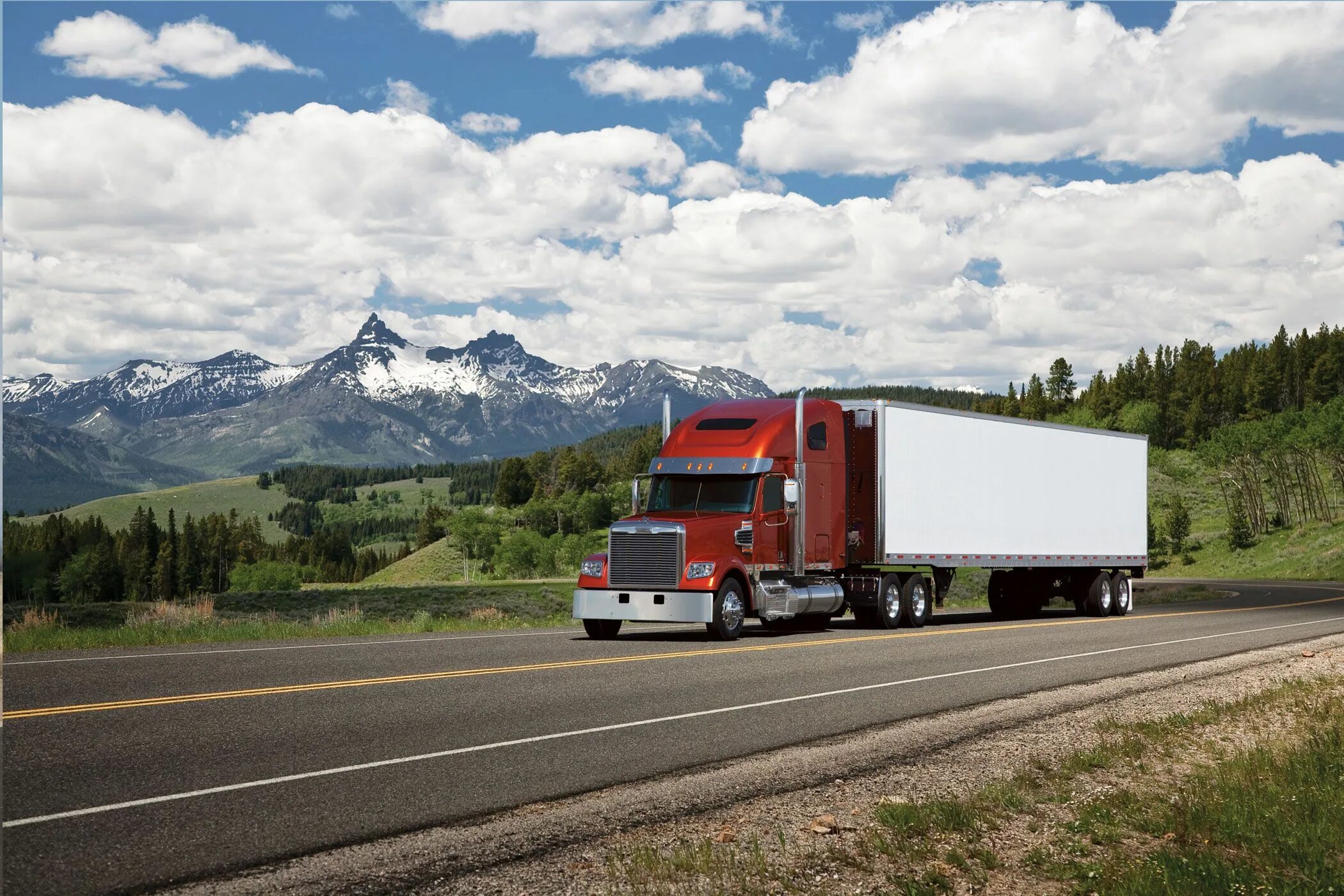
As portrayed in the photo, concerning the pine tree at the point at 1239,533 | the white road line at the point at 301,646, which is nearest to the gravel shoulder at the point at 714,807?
the white road line at the point at 301,646

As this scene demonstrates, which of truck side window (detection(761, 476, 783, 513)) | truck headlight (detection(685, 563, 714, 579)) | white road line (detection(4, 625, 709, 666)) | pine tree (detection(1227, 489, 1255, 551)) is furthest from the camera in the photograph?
pine tree (detection(1227, 489, 1255, 551))

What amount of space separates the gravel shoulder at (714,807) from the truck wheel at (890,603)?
11.2 m

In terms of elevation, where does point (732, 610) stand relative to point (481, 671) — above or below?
above

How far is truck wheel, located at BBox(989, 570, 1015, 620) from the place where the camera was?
1261 inches

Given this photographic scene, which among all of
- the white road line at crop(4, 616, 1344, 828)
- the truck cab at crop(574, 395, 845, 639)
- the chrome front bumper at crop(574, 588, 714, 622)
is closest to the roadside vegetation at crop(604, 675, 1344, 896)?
the white road line at crop(4, 616, 1344, 828)

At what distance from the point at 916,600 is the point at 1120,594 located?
34.6ft

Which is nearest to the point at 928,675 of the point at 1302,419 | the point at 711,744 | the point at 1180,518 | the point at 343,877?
the point at 711,744

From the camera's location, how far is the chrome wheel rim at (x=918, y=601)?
86.5ft

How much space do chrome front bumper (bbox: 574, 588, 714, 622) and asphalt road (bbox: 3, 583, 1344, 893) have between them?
49 centimetres

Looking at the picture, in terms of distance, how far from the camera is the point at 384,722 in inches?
457

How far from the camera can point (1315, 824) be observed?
8.39 m

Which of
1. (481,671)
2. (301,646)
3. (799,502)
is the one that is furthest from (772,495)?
(301,646)

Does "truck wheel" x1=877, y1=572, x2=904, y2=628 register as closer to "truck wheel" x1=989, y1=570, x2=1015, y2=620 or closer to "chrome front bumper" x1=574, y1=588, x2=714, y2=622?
"chrome front bumper" x1=574, y1=588, x2=714, y2=622

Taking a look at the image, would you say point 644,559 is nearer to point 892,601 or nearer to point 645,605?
point 645,605
